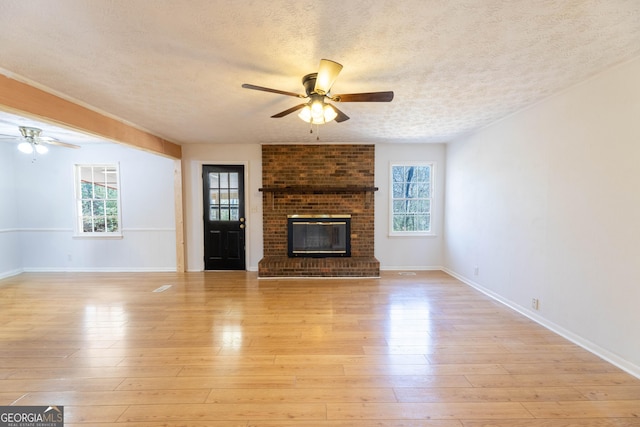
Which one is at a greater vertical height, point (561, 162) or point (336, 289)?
point (561, 162)

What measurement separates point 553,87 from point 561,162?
28.9 inches

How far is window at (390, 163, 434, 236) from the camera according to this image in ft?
17.0

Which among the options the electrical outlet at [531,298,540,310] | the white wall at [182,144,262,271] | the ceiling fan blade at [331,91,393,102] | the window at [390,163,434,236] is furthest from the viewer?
the window at [390,163,434,236]

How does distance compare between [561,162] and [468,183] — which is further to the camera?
[468,183]

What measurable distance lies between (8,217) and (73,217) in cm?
104

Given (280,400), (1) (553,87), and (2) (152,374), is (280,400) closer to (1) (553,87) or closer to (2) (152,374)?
(2) (152,374)

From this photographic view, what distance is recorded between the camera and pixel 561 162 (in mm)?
2658

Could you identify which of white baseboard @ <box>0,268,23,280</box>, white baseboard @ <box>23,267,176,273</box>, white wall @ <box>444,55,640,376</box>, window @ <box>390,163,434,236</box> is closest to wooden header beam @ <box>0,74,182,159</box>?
white baseboard @ <box>23,267,176,273</box>

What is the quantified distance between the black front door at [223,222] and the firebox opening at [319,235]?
0.99 m

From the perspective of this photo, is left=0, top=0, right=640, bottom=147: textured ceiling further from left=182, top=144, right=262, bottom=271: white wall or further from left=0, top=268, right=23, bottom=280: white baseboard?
left=0, top=268, right=23, bottom=280: white baseboard

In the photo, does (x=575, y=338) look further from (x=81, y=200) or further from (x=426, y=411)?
(x=81, y=200)

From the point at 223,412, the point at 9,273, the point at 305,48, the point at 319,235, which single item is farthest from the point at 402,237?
the point at 9,273

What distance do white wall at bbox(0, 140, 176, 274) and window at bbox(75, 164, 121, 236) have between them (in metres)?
0.13

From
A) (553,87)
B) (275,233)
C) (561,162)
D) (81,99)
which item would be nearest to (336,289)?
(275,233)
